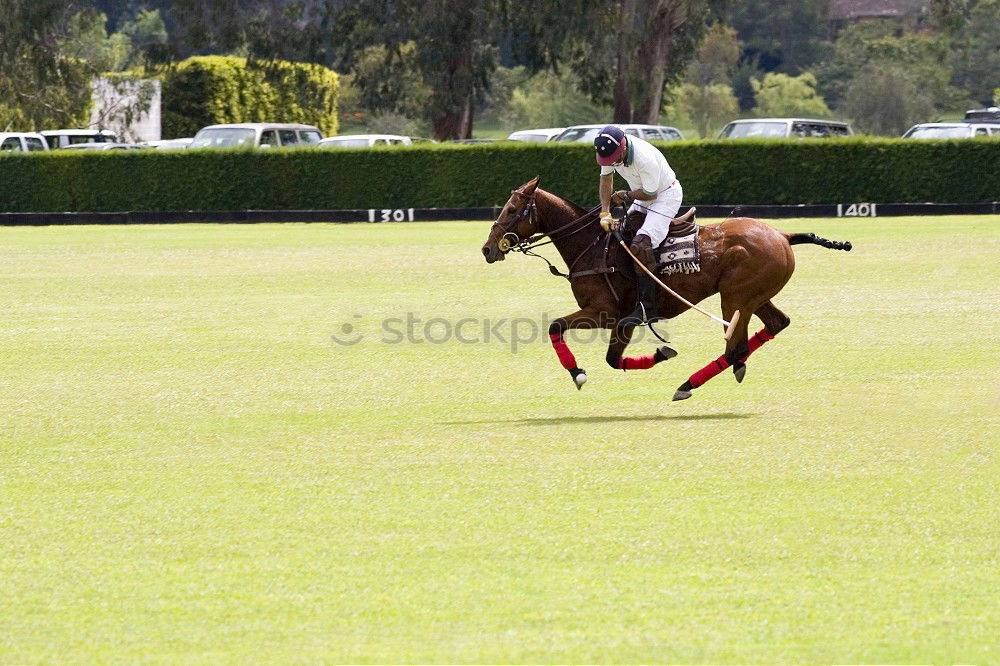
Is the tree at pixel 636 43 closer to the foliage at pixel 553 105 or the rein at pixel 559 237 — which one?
the foliage at pixel 553 105

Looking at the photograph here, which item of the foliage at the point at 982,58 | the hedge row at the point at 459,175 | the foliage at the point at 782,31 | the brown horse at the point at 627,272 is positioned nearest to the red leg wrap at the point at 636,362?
the brown horse at the point at 627,272

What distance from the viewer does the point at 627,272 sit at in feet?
40.5

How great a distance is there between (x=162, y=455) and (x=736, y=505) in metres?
3.74

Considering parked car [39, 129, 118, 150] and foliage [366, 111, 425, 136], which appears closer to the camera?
Result: parked car [39, 129, 118, 150]

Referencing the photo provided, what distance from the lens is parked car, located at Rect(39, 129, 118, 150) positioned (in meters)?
48.0

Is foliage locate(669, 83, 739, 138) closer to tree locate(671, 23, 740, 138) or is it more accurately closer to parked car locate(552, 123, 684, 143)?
tree locate(671, 23, 740, 138)

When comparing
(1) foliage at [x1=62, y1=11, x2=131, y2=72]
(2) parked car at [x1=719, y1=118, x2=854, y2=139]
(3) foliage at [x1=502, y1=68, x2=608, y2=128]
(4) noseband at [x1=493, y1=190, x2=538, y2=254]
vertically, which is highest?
(4) noseband at [x1=493, y1=190, x2=538, y2=254]

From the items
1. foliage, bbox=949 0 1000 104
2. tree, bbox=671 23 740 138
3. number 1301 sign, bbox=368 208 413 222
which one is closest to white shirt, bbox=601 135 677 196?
number 1301 sign, bbox=368 208 413 222

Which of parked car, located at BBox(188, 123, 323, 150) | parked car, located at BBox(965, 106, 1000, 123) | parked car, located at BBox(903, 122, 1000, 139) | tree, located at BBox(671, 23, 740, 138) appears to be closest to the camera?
parked car, located at BBox(903, 122, 1000, 139)

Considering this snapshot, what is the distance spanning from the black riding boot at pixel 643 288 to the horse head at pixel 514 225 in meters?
0.78

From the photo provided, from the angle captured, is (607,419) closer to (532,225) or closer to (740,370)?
(740,370)

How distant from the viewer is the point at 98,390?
13.3 m

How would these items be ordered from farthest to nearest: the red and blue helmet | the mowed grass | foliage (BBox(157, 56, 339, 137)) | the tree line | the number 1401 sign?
foliage (BBox(157, 56, 339, 137)) < the tree line < the number 1401 sign < the red and blue helmet < the mowed grass

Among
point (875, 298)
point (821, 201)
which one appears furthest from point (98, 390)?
point (821, 201)
